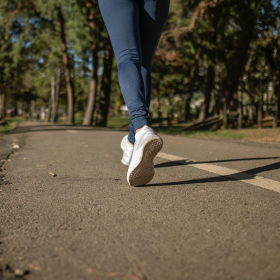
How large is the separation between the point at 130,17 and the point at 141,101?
679 millimetres

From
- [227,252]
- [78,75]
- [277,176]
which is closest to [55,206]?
[227,252]

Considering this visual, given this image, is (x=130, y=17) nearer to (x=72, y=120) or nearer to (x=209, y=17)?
(x=209, y=17)

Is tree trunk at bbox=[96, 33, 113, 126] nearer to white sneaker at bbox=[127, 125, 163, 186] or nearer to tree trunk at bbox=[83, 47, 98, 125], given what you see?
tree trunk at bbox=[83, 47, 98, 125]

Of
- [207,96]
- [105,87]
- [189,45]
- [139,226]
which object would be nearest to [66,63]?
[105,87]

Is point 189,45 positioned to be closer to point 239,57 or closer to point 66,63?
point 239,57

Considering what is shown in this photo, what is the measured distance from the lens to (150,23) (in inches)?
131

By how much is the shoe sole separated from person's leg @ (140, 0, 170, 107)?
38.7 inches

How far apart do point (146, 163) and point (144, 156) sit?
0.06 metres

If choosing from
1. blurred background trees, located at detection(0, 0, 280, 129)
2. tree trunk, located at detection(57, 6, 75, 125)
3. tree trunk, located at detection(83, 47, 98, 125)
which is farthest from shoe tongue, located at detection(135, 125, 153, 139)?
tree trunk, located at detection(57, 6, 75, 125)

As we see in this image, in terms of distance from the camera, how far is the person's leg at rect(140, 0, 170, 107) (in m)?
3.25

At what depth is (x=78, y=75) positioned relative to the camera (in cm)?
5369

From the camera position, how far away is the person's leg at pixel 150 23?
3254mm

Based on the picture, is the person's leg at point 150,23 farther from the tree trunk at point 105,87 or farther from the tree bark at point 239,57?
the tree trunk at point 105,87

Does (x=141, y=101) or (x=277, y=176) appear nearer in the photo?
(x=141, y=101)
